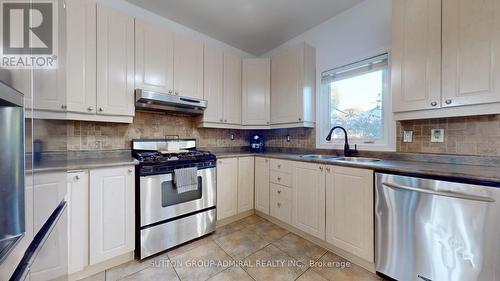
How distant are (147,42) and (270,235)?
8.31 feet

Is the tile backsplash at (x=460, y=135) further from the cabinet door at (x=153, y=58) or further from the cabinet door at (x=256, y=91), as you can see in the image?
the cabinet door at (x=153, y=58)

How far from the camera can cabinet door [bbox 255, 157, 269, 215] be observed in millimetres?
2502

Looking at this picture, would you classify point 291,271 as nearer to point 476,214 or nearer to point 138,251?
point 476,214

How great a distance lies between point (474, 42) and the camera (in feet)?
4.16

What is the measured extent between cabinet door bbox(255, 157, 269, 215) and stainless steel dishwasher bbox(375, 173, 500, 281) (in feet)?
4.22

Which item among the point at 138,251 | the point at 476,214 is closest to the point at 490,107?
the point at 476,214

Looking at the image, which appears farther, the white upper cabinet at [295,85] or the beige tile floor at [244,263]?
the white upper cabinet at [295,85]

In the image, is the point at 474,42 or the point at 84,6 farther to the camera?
the point at 84,6

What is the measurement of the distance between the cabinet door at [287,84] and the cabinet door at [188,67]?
1080mm

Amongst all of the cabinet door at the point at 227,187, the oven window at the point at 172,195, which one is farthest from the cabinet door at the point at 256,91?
the oven window at the point at 172,195

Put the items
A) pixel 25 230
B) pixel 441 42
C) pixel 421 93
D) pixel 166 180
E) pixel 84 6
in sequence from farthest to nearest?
pixel 166 180 < pixel 84 6 < pixel 421 93 < pixel 441 42 < pixel 25 230

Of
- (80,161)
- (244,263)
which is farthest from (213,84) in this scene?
(244,263)

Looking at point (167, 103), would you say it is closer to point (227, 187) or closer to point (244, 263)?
point (227, 187)

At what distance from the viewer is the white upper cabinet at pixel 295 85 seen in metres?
2.46
